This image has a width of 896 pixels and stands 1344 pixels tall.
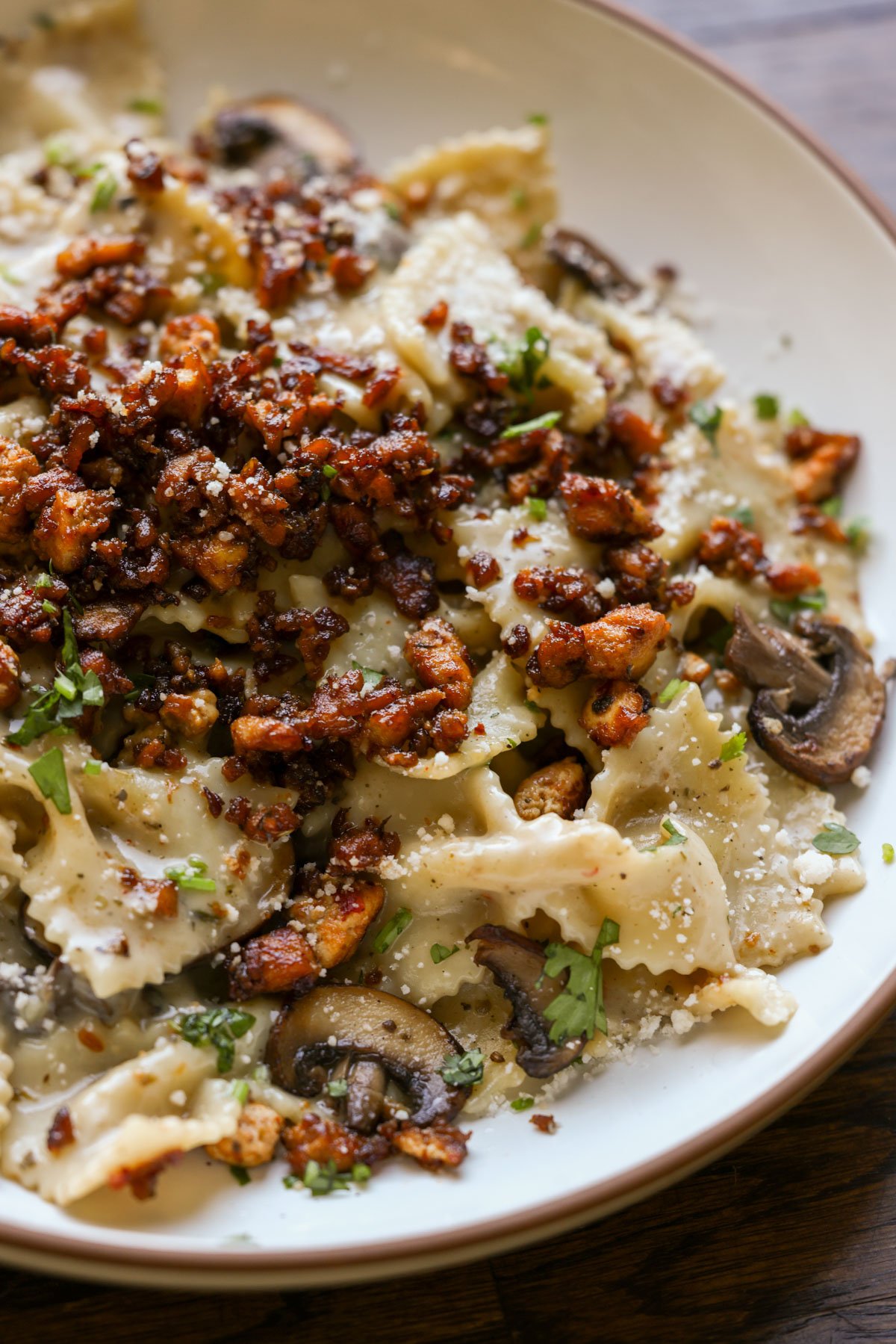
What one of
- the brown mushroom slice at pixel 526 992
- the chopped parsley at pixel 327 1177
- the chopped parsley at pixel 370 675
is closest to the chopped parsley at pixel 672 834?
the brown mushroom slice at pixel 526 992

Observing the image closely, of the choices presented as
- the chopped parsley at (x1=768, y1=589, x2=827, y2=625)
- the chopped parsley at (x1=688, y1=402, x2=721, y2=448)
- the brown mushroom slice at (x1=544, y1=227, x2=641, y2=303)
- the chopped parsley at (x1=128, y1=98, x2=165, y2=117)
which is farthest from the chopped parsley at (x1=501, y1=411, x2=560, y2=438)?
the chopped parsley at (x1=128, y1=98, x2=165, y2=117)

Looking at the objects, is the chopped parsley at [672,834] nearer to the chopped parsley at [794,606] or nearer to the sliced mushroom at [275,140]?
the chopped parsley at [794,606]

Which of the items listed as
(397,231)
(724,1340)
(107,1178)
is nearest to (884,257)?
(397,231)

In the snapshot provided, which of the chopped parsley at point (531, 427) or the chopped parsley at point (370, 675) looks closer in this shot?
the chopped parsley at point (370, 675)

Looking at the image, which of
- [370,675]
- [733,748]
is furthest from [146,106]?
[733,748]

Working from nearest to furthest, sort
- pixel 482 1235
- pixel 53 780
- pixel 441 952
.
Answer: pixel 482 1235 → pixel 53 780 → pixel 441 952

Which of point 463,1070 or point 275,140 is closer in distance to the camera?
point 463,1070

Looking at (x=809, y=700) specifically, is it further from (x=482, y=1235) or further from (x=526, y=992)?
(x=482, y=1235)

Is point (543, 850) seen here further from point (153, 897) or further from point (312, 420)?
point (312, 420)
